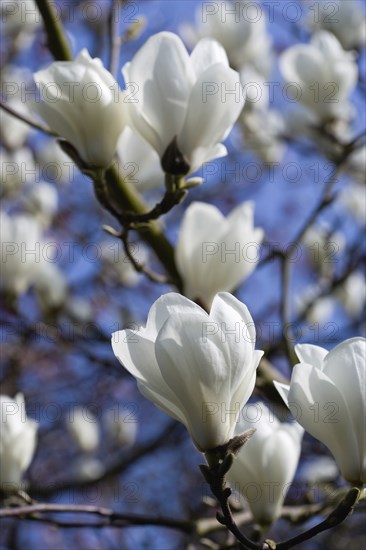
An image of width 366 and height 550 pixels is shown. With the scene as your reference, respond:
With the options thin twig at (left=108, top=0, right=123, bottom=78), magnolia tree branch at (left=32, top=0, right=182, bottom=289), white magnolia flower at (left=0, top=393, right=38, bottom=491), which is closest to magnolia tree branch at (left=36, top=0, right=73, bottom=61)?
magnolia tree branch at (left=32, top=0, right=182, bottom=289)

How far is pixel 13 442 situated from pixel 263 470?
410 mm

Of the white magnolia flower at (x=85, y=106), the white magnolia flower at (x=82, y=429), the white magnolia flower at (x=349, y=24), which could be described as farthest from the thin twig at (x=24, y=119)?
the white magnolia flower at (x=82, y=429)

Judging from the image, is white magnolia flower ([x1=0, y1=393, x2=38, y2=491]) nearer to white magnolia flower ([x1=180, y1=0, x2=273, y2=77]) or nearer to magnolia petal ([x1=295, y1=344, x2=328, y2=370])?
magnolia petal ([x1=295, y1=344, x2=328, y2=370])

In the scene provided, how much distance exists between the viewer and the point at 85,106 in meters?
0.95

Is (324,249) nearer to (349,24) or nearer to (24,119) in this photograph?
(349,24)

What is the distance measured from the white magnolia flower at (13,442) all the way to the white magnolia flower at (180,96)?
1.46 ft

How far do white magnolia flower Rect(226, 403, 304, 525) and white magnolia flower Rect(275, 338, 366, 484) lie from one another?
228 mm

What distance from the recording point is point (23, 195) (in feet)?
9.73

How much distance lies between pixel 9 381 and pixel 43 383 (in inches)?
34.1

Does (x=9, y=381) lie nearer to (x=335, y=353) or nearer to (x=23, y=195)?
(x=23, y=195)

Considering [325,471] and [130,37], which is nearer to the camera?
[130,37]

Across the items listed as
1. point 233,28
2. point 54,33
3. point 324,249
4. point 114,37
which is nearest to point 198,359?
point 54,33

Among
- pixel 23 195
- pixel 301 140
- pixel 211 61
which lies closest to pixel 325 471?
pixel 301 140

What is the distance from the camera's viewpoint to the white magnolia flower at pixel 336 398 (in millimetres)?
693
